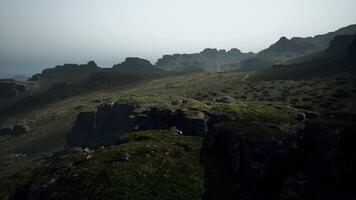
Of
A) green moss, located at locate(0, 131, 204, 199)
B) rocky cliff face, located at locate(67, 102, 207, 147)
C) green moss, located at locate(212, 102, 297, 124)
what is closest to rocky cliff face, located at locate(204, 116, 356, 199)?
green moss, located at locate(0, 131, 204, 199)

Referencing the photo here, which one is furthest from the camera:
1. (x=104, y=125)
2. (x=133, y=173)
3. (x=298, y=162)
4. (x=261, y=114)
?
(x=104, y=125)

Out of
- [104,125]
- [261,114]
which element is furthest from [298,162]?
[104,125]

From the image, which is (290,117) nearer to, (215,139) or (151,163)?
(215,139)

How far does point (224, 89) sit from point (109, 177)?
155 m

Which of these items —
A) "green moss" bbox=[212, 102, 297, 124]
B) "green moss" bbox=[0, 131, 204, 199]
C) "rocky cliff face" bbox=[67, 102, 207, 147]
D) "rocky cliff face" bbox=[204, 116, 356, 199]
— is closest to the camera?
"green moss" bbox=[0, 131, 204, 199]

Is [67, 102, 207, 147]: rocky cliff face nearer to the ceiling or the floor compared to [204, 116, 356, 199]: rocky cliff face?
nearer to the floor

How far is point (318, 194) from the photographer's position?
153ft

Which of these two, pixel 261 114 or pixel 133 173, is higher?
pixel 261 114

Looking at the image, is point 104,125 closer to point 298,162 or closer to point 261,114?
point 261,114

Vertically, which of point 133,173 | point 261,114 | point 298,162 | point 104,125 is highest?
point 261,114

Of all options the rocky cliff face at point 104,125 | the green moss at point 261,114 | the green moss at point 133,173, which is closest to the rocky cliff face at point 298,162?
the green moss at point 133,173

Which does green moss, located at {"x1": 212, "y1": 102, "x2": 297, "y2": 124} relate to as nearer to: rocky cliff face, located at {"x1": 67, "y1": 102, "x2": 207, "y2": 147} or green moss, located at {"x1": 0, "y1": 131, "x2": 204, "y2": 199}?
green moss, located at {"x1": 0, "y1": 131, "x2": 204, "y2": 199}

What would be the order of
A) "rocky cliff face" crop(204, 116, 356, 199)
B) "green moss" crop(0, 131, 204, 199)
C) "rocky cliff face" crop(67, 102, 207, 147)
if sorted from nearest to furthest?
"green moss" crop(0, 131, 204, 199) < "rocky cliff face" crop(204, 116, 356, 199) < "rocky cliff face" crop(67, 102, 207, 147)

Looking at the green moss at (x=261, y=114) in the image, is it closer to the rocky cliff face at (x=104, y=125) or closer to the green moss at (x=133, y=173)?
the green moss at (x=133, y=173)
